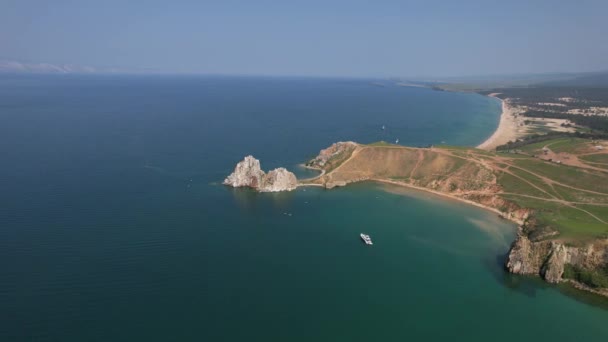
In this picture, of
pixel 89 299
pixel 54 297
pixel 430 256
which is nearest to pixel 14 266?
pixel 54 297

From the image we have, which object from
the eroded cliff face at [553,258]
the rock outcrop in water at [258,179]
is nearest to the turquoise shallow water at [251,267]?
the eroded cliff face at [553,258]

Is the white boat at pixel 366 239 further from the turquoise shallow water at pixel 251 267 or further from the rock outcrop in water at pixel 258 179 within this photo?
the rock outcrop in water at pixel 258 179

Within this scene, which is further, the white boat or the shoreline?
the shoreline

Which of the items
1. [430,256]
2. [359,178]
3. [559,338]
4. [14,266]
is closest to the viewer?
[559,338]

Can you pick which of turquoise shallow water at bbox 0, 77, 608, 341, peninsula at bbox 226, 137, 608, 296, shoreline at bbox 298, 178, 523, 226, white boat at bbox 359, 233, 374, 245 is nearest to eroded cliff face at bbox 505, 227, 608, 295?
peninsula at bbox 226, 137, 608, 296

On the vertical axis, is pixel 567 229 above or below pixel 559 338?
above

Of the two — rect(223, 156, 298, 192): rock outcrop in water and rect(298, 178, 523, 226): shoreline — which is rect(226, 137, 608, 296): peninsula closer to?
rect(298, 178, 523, 226): shoreline

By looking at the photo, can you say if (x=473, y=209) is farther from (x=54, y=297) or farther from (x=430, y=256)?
(x=54, y=297)

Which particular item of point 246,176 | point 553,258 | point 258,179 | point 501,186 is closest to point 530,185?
point 501,186
